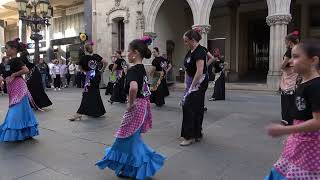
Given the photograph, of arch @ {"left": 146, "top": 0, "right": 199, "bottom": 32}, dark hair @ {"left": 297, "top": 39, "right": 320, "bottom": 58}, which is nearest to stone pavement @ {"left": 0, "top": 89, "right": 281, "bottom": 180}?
dark hair @ {"left": 297, "top": 39, "right": 320, "bottom": 58}

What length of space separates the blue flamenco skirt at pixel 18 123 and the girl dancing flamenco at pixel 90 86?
2124 millimetres

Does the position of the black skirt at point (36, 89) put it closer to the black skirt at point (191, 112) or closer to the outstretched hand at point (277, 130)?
the black skirt at point (191, 112)

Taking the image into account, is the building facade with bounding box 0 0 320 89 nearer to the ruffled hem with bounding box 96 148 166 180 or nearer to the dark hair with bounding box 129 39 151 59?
the dark hair with bounding box 129 39 151 59

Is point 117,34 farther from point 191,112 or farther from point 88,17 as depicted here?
point 191,112

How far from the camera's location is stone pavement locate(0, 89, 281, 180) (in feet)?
13.8

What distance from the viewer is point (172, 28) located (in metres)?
20.5

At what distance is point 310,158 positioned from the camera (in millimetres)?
2504

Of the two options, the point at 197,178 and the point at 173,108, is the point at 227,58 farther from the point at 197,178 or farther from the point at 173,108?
the point at 197,178

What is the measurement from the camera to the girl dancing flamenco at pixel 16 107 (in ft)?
18.4

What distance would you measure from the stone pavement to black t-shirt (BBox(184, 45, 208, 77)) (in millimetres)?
1220

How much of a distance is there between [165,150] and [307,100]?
311cm

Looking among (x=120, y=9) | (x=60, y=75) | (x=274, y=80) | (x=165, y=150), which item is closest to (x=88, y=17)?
(x=120, y=9)

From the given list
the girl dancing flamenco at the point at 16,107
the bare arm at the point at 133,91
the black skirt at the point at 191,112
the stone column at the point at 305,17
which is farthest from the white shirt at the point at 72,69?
the bare arm at the point at 133,91

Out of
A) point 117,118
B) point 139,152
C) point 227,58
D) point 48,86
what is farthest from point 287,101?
point 48,86
